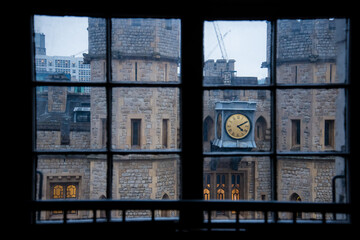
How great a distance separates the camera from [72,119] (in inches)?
434

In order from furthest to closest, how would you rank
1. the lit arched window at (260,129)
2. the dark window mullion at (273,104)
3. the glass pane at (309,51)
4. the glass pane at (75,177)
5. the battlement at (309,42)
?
the lit arched window at (260,129) → the glass pane at (75,177) → the battlement at (309,42) → the glass pane at (309,51) → the dark window mullion at (273,104)

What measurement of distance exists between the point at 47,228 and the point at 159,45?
9620 mm

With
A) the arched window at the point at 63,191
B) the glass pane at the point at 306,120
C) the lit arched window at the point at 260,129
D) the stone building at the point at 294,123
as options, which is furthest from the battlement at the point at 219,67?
the arched window at the point at 63,191

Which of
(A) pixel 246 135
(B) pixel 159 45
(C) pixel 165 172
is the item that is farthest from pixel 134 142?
(A) pixel 246 135

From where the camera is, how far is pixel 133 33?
33.0 feet

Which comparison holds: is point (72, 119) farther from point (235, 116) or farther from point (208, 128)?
point (235, 116)

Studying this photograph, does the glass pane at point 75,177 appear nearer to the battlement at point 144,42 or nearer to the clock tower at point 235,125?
the battlement at point 144,42

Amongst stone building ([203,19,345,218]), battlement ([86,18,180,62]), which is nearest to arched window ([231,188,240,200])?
stone building ([203,19,345,218])

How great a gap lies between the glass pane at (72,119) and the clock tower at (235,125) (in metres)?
4.83

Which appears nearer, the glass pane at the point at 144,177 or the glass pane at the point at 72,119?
the glass pane at the point at 72,119

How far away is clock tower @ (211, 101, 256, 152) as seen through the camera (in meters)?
12.0

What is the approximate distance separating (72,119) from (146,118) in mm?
2766

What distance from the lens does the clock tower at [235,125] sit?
473 inches

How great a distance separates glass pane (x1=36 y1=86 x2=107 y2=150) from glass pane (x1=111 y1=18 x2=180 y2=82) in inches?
50.6
